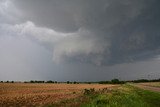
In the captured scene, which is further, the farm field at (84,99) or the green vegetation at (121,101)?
the farm field at (84,99)

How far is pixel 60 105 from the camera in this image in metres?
30.4

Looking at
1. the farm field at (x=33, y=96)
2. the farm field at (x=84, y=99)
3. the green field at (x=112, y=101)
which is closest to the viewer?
the green field at (x=112, y=101)

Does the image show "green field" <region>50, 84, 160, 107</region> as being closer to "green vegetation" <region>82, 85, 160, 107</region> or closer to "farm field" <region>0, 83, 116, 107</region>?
"green vegetation" <region>82, 85, 160, 107</region>

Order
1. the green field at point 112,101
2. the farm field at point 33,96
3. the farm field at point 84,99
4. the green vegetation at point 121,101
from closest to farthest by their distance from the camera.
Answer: the green vegetation at point 121,101 → the green field at point 112,101 → the farm field at point 84,99 → the farm field at point 33,96

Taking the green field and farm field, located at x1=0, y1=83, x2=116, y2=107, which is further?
farm field, located at x1=0, y1=83, x2=116, y2=107

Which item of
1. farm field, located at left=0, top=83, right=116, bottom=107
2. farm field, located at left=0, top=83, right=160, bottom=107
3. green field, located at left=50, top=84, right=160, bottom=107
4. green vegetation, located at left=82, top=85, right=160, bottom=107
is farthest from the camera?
farm field, located at left=0, top=83, right=116, bottom=107

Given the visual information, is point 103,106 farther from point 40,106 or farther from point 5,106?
point 5,106

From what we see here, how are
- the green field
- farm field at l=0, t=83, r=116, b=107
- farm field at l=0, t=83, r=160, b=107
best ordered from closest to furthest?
the green field, farm field at l=0, t=83, r=160, b=107, farm field at l=0, t=83, r=116, b=107

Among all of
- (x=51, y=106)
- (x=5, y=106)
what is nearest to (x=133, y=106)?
(x=51, y=106)

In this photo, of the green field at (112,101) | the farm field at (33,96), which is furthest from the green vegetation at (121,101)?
the farm field at (33,96)

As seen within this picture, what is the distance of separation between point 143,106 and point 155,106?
3432mm

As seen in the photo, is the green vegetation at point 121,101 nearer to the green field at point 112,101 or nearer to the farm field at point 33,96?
the green field at point 112,101

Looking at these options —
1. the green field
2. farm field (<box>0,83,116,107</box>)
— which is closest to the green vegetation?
the green field

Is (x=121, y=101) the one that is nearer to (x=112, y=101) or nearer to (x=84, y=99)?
(x=112, y=101)
